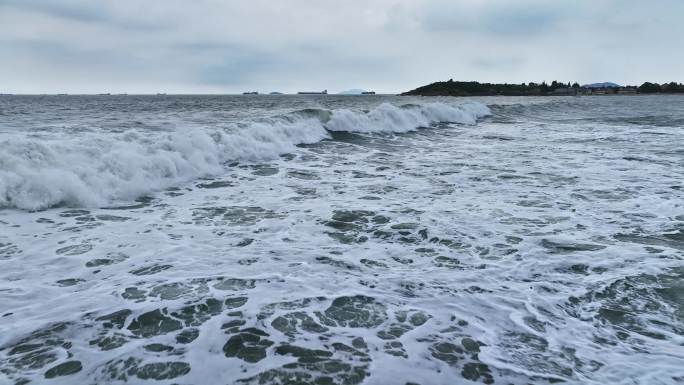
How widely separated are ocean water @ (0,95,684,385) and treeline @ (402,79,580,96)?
419ft

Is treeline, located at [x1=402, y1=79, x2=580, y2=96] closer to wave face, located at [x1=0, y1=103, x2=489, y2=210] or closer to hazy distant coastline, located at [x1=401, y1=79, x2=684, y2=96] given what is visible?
hazy distant coastline, located at [x1=401, y1=79, x2=684, y2=96]

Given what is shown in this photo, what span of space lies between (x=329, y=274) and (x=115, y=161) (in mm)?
6480

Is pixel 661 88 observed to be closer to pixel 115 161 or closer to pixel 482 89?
pixel 482 89

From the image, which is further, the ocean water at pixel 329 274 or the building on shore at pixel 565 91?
the building on shore at pixel 565 91

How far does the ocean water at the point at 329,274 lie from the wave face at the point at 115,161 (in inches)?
2.0

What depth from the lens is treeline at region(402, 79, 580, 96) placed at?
440 feet

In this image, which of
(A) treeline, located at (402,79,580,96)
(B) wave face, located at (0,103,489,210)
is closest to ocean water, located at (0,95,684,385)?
(B) wave face, located at (0,103,489,210)

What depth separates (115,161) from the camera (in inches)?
361

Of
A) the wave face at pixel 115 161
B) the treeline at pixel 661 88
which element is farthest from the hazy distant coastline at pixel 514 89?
the wave face at pixel 115 161

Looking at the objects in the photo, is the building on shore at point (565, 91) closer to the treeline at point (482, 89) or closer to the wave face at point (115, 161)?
the treeline at point (482, 89)

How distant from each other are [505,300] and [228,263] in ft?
9.90

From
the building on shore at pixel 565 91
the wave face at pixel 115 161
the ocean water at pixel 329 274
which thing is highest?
the building on shore at pixel 565 91

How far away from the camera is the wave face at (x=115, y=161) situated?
24.8 ft

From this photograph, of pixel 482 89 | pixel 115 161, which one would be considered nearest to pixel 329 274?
pixel 115 161
